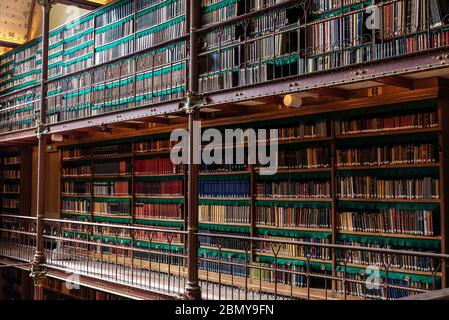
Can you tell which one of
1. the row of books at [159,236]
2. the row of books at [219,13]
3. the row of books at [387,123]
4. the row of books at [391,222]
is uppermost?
the row of books at [219,13]

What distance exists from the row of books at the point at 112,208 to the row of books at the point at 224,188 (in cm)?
181

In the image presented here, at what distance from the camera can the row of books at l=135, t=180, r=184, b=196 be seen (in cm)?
730

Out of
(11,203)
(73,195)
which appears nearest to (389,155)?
(73,195)

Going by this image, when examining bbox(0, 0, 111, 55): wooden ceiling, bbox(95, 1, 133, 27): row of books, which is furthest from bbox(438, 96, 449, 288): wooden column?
bbox(0, 0, 111, 55): wooden ceiling

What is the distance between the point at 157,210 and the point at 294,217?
2.55 m

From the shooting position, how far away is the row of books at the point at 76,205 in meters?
9.12

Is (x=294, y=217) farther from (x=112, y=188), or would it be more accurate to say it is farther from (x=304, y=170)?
(x=112, y=188)

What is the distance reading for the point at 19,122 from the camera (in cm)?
1073

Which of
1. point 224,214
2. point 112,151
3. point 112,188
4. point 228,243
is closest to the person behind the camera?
point 228,243

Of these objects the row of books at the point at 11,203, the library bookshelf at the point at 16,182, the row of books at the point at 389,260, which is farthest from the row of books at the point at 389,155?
the row of books at the point at 11,203

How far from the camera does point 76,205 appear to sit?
9367mm

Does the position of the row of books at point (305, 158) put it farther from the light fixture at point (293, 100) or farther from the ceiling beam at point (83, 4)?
the ceiling beam at point (83, 4)

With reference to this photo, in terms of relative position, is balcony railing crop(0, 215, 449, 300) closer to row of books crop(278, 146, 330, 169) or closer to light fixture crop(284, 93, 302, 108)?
row of books crop(278, 146, 330, 169)

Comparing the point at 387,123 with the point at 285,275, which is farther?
the point at 285,275
